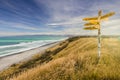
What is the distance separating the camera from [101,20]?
942 cm

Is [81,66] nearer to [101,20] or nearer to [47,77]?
[47,77]

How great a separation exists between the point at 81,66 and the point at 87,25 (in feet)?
9.85

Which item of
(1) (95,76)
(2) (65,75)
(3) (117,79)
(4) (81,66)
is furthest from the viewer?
(4) (81,66)

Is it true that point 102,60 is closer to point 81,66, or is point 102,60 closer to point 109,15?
point 81,66

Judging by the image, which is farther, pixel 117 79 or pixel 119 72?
pixel 119 72

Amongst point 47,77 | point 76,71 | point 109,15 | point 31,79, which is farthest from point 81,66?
point 109,15

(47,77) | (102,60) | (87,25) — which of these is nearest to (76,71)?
(47,77)

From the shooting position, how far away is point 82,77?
668 centimetres

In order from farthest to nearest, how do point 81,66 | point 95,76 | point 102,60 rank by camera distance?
point 102,60, point 81,66, point 95,76

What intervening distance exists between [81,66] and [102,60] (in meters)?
1.88

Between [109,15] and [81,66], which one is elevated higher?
[109,15]

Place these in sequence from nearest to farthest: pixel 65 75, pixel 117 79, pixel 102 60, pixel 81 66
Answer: pixel 117 79
pixel 65 75
pixel 81 66
pixel 102 60

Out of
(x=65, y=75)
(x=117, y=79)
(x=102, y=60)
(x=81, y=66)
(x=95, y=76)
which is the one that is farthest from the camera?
(x=102, y=60)

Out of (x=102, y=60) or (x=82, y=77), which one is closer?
(x=82, y=77)
